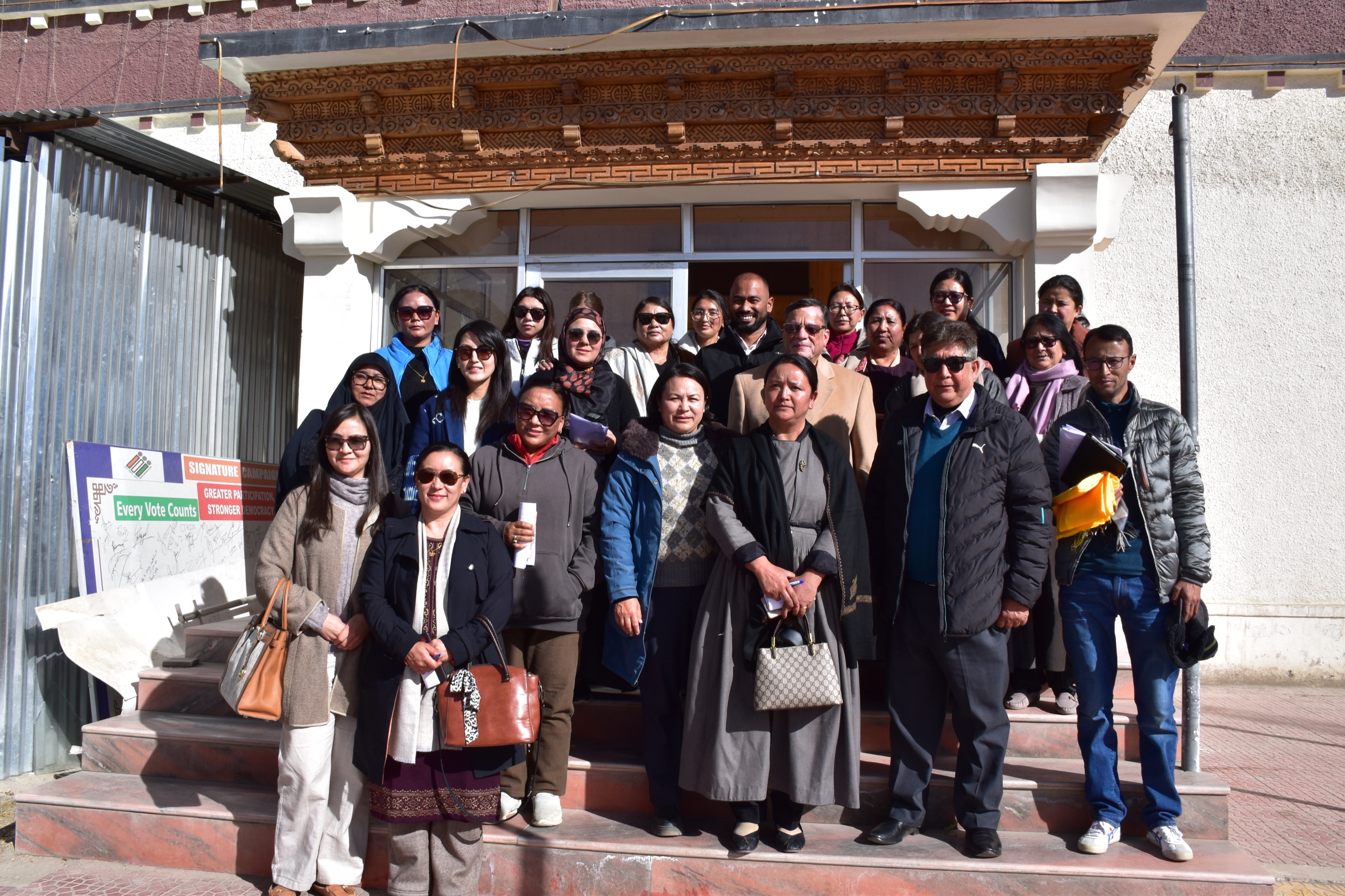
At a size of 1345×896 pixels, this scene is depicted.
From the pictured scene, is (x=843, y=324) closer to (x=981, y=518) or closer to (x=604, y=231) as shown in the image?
(x=981, y=518)

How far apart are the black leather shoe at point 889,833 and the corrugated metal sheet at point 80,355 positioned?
4711mm

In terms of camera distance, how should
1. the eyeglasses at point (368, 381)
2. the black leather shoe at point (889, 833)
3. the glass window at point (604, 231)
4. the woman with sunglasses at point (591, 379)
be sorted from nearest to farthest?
the black leather shoe at point (889, 833), the eyeglasses at point (368, 381), the woman with sunglasses at point (591, 379), the glass window at point (604, 231)

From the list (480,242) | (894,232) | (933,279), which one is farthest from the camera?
(480,242)

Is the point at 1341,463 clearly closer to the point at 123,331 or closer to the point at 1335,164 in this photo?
the point at 1335,164

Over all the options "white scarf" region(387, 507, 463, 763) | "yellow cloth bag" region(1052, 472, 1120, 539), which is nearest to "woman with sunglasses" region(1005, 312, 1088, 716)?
"yellow cloth bag" region(1052, 472, 1120, 539)

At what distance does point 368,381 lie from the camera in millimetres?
4070

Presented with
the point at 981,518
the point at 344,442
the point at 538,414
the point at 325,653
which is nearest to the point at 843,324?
the point at 981,518

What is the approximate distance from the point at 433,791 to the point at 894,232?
493 cm

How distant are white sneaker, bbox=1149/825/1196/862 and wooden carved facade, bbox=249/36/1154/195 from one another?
413cm

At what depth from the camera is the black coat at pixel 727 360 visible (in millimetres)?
4355

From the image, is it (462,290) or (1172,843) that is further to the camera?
(462,290)

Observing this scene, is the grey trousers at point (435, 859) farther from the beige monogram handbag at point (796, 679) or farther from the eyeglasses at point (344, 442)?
the eyeglasses at point (344, 442)

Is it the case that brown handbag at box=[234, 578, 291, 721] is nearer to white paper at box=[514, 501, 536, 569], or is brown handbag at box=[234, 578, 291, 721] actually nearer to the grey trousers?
the grey trousers

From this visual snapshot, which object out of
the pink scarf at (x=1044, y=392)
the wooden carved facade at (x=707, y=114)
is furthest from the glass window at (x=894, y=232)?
the pink scarf at (x=1044, y=392)
